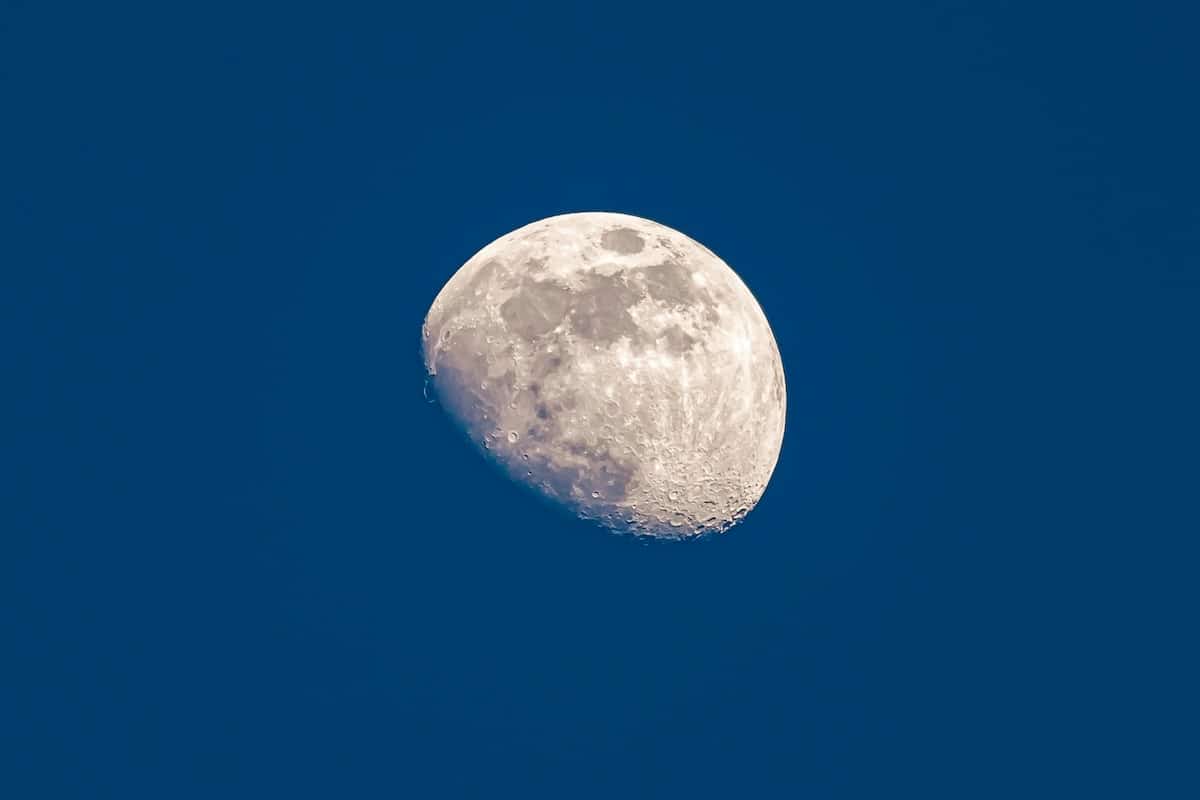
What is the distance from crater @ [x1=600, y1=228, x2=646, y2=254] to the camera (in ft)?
73.5

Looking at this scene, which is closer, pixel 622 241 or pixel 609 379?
pixel 609 379

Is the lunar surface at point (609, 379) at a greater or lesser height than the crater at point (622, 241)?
lesser

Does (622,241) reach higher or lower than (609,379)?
higher

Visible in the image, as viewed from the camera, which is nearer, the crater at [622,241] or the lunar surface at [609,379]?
the lunar surface at [609,379]

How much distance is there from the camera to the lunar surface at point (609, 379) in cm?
2073

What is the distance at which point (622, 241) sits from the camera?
2264 centimetres

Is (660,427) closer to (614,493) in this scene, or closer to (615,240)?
(614,493)

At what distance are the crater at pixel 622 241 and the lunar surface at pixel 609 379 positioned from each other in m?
0.04

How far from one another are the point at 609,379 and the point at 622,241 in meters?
3.39

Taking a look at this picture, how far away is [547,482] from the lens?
21.0 metres

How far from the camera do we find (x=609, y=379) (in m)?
20.6

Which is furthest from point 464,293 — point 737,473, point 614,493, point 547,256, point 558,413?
point 737,473

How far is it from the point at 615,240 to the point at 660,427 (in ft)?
13.2

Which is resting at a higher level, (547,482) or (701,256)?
(701,256)
